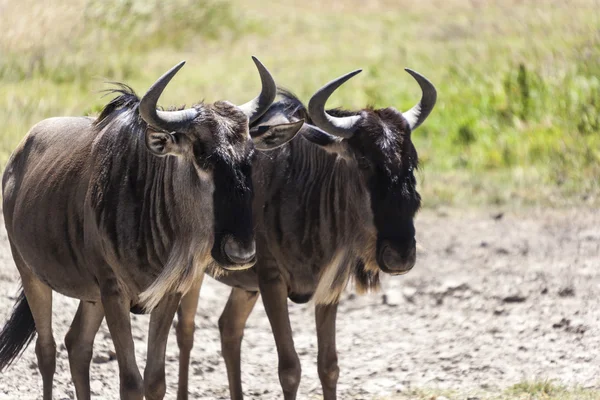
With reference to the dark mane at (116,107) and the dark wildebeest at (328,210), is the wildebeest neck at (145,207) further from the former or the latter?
the dark wildebeest at (328,210)

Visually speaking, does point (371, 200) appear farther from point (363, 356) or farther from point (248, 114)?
A: point (363, 356)

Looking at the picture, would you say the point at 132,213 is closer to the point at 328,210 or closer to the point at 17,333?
the point at 328,210

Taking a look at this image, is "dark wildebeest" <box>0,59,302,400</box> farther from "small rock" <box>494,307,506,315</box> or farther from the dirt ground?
"small rock" <box>494,307,506,315</box>

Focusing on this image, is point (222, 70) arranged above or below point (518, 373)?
above

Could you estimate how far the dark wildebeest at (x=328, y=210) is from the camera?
5.62 meters

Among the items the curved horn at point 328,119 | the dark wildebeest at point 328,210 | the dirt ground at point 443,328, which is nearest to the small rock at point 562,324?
the dirt ground at point 443,328

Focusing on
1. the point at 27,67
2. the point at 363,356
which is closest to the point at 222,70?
the point at 27,67

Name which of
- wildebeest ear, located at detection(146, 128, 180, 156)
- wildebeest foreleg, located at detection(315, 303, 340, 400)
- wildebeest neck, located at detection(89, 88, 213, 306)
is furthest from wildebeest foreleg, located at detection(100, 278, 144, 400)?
wildebeest foreleg, located at detection(315, 303, 340, 400)

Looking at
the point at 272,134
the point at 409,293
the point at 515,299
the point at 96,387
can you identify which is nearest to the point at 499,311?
the point at 515,299

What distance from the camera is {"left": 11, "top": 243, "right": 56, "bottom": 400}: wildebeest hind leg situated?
623cm

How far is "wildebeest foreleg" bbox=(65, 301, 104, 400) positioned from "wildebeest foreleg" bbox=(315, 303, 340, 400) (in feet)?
4.09

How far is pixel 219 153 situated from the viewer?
4.96m

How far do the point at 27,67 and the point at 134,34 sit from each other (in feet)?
14.6

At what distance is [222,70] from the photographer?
17109 mm
